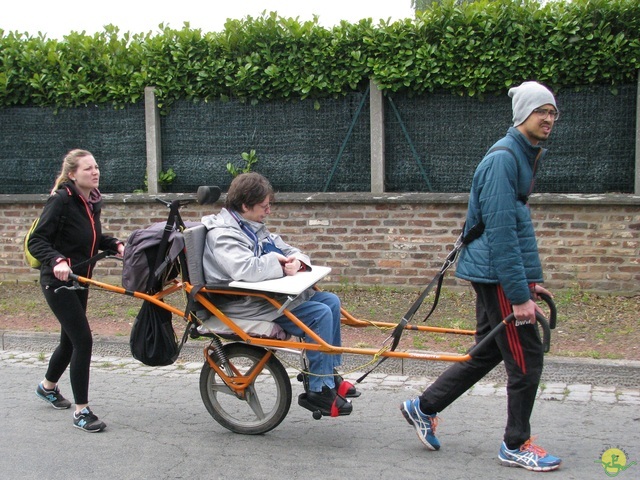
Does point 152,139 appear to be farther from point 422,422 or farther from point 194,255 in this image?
point 422,422

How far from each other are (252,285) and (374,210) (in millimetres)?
4691

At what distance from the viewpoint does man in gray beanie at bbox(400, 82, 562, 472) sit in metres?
4.25

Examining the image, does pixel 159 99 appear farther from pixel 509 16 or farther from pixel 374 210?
pixel 509 16

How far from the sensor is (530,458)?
4508 mm

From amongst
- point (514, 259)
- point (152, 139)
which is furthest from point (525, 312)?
point (152, 139)

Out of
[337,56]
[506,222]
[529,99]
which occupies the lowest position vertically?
[506,222]

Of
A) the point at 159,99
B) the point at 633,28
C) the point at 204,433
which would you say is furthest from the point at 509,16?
the point at 204,433

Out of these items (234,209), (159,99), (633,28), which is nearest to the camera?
(234,209)

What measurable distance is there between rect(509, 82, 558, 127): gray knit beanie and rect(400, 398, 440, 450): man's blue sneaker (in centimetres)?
178

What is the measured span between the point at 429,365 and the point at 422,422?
1.89 metres

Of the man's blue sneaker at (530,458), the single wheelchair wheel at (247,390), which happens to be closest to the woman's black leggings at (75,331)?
the single wheelchair wheel at (247,390)

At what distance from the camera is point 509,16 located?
8.64m

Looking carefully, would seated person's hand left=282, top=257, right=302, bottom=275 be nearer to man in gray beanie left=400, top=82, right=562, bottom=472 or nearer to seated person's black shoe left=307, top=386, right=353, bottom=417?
seated person's black shoe left=307, top=386, right=353, bottom=417

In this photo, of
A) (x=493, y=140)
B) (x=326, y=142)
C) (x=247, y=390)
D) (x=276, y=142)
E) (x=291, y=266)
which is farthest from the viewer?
(x=276, y=142)
